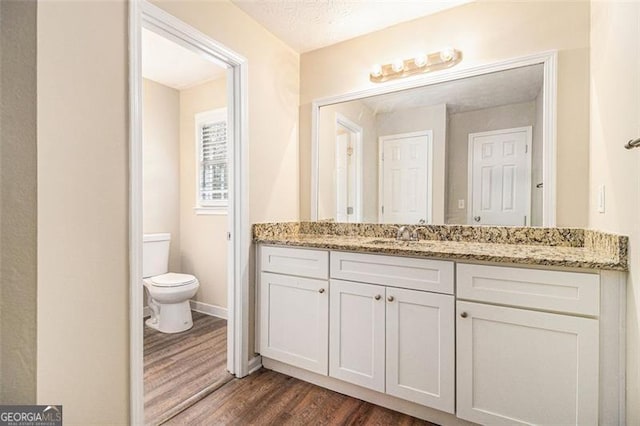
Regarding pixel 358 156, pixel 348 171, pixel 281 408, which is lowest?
pixel 281 408

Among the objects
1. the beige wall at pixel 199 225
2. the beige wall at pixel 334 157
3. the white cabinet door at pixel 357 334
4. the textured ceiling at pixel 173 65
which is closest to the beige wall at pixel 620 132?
the white cabinet door at pixel 357 334

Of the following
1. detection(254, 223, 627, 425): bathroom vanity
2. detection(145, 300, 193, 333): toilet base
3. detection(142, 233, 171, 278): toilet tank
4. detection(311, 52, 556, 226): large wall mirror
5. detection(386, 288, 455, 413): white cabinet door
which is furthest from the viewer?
detection(142, 233, 171, 278): toilet tank

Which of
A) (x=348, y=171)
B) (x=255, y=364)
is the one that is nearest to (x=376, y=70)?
(x=348, y=171)

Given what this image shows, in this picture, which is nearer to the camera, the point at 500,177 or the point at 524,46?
the point at 524,46

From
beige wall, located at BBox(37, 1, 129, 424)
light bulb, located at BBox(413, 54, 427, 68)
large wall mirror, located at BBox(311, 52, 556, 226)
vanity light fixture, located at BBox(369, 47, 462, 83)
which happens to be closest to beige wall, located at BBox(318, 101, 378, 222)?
large wall mirror, located at BBox(311, 52, 556, 226)

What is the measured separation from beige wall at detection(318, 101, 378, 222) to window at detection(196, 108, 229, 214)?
3.80 feet

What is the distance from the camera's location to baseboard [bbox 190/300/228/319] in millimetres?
3179

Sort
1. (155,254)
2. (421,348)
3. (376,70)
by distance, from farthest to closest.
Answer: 1. (155,254)
2. (376,70)
3. (421,348)

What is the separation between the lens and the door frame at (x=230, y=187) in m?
1.42

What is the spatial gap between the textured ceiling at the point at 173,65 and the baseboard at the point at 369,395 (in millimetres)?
2215

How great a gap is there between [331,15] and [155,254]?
2582 millimetres

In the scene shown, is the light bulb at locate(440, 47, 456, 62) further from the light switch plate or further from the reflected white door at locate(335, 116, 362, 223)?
the light switch plate

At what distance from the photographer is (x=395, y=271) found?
169 centimetres

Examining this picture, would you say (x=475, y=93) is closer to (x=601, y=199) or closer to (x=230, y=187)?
(x=601, y=199)
